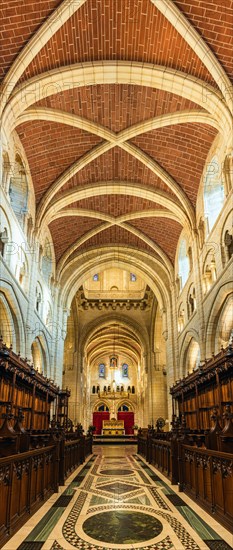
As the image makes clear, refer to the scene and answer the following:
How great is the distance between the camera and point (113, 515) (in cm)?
546

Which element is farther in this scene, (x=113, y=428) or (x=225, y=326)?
(x=113, y=428)

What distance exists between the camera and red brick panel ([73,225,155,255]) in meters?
21.3

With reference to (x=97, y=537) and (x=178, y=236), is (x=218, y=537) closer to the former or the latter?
(x=97, y=537)

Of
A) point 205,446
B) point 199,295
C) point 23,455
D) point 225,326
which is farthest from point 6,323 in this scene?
point 23,455

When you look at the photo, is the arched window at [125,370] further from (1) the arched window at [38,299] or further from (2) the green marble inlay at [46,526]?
(2) the green marble inlay at [46,526]

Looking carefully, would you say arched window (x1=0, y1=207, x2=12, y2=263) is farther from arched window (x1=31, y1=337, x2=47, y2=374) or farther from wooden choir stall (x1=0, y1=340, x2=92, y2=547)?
arched window (x1=31, y1=337, x2=47, y2=374)

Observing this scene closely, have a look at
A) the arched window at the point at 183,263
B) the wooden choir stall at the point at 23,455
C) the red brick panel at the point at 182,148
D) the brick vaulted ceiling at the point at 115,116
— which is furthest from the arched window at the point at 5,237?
the arched window at the point at 183,263

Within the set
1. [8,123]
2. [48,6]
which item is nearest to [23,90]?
[8,123]

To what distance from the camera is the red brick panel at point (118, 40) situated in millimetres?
9688

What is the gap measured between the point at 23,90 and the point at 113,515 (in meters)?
10.2

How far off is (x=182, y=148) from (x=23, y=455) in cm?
1202

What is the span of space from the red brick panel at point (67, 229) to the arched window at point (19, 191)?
13.9ft

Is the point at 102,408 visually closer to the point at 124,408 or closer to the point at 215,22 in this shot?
the point at 124,408

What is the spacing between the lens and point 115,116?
13172 mm
